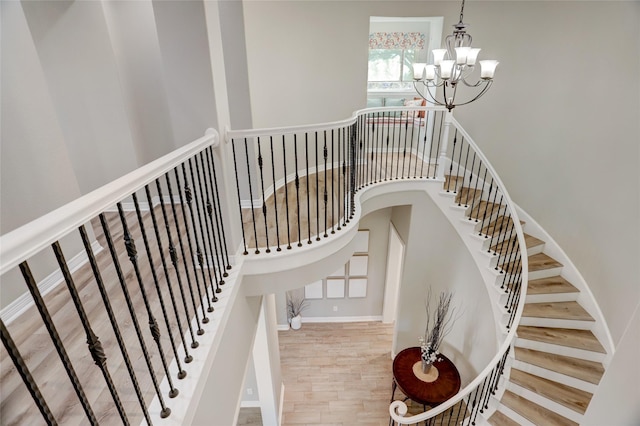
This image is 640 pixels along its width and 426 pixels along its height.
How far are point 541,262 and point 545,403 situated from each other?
5.75 ft

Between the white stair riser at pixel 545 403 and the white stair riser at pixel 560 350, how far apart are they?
0.47 meters

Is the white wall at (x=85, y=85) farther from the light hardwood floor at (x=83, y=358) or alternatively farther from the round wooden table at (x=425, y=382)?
the round wooden table at (x=425, y=382)

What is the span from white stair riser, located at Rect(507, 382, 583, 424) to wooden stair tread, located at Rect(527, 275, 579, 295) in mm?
1170

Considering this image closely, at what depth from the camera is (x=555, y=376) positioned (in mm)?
3320

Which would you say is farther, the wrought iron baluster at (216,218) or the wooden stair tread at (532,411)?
the wooden stair tread at (532,411)

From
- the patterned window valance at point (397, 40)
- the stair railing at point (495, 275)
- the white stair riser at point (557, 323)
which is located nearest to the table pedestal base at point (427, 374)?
the stair railing at point (495, 275)

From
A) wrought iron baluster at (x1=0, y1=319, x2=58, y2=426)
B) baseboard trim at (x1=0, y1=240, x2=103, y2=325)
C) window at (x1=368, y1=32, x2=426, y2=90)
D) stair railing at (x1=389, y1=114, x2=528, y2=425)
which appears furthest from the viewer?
window at (x1=368, y1=32, x2=426, y2=90)

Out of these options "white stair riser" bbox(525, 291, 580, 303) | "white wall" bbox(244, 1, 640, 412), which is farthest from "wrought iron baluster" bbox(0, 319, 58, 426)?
"white stair riser" bbox(525, 291, 580, 303)

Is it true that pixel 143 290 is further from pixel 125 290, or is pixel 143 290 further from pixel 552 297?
pixel 552 297

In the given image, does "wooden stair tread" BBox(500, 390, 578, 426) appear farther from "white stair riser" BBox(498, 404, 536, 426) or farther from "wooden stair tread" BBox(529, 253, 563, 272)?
"wooden stair tread" BBox(529, 253, 563, 272)

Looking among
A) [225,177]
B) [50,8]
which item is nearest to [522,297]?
[225,177]

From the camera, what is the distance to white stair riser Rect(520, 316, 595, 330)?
144 inches

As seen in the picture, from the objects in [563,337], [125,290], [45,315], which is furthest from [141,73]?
[563,337]

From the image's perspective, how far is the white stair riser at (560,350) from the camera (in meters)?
3.40
